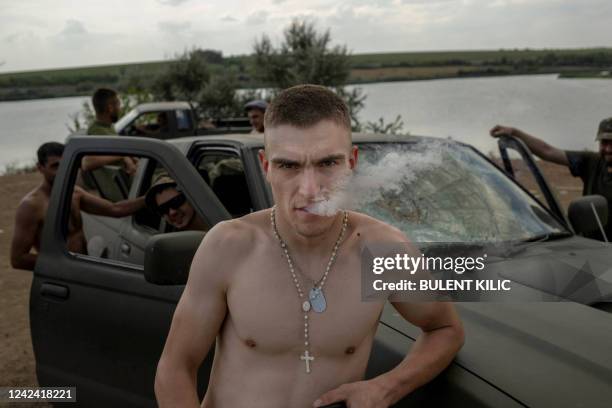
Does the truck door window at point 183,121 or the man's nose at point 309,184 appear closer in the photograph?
the man's nose at point 309,184

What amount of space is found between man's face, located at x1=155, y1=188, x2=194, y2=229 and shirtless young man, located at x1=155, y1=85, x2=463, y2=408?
5.82 ft

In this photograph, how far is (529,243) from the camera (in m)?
2.98

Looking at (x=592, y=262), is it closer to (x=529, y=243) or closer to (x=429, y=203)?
(x=529, y=243)

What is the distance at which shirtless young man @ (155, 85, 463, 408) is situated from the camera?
184cm

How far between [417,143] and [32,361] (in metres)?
3.73

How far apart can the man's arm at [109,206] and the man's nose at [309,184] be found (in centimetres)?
236

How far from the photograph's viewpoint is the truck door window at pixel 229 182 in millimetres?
3572

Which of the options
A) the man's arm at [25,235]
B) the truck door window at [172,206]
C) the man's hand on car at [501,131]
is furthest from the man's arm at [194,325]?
the man's arm at [25,235]

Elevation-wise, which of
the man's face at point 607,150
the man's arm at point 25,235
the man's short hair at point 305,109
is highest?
the man's short hair at point 305,109

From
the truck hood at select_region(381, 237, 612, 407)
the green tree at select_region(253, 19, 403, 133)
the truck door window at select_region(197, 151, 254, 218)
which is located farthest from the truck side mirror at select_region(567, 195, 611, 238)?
the green tree at select_region(253, 19, 403, 133)

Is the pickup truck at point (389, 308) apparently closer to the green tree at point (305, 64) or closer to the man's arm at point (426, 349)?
the man's arm at point (426, 349)

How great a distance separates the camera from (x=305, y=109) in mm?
1849

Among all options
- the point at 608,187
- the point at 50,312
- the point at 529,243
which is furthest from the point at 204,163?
the point at 608,187

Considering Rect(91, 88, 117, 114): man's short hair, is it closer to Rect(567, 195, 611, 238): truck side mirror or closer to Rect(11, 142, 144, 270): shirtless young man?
Rect(11, 142, 144, 270): shirtless young man
